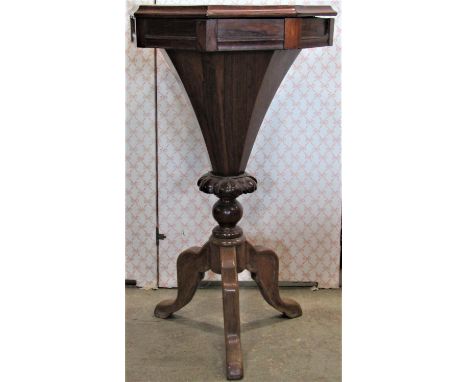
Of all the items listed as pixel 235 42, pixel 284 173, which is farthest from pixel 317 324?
pixel 235 42

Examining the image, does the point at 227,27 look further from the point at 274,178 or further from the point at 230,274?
the point at 274,178

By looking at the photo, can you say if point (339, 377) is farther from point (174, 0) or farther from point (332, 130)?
point (174, 0)

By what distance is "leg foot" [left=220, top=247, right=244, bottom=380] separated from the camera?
233cm

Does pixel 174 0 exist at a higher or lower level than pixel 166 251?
higher

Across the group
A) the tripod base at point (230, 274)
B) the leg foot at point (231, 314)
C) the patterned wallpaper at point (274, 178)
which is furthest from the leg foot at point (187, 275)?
the patterned wallpaper at point (274, 178)

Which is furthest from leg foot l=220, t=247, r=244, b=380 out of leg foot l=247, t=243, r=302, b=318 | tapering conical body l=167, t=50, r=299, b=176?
tapering conical body l=167, t=50, r=299, b=176

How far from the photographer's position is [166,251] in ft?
10.1

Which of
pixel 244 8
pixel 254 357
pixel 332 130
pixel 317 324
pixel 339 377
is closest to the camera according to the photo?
pixel 244 8

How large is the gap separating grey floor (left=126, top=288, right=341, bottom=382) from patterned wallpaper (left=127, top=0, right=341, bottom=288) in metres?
0.15

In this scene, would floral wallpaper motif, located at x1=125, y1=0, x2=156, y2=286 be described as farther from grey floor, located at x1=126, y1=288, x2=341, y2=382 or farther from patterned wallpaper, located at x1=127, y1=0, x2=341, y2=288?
grey floor, located at x1=126, y1=288, x2=341, y2=382

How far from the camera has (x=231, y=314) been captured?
8.00ft

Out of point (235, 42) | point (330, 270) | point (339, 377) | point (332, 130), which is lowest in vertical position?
point (339, 377)

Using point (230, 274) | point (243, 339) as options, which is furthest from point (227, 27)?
point (243, 339)

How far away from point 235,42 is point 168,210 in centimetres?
112
